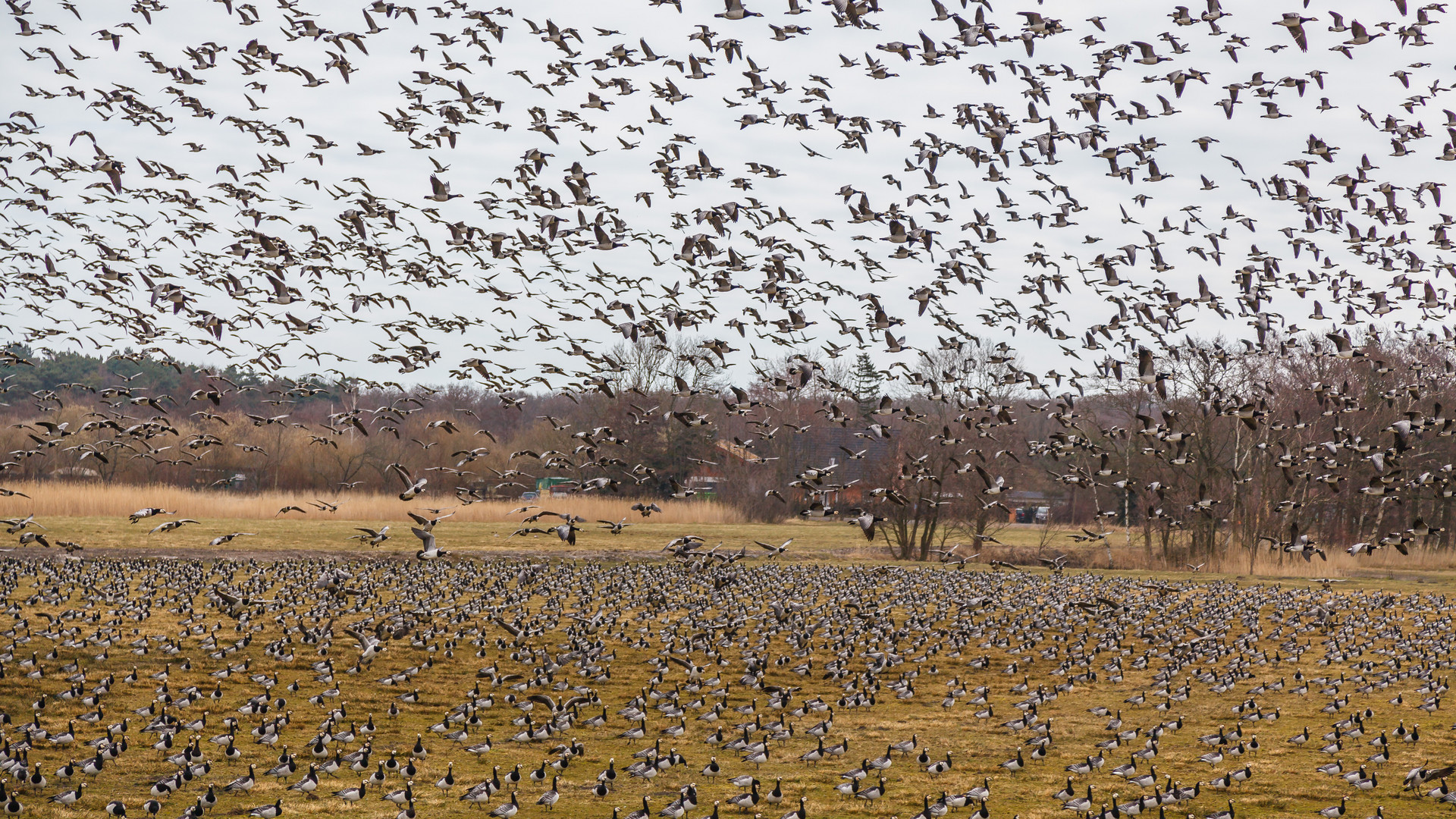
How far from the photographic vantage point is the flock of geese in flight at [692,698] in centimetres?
1684

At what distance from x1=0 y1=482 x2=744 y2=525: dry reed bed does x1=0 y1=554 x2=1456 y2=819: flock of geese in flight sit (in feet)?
44.1

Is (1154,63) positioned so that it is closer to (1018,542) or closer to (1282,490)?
(1282,490)

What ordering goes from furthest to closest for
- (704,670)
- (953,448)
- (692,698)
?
(953,448) → (704,670) → (692,698)

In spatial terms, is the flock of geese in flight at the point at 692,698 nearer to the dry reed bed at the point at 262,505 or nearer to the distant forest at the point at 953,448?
the distant forest at the point at 953,448

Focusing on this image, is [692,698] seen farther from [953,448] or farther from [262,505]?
[262,505]

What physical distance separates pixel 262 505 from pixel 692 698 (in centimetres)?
3996

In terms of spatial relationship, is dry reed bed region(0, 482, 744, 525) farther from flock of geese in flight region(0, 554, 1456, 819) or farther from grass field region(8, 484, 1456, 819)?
flock of geese in flight region(0, 554, 1456, 819)

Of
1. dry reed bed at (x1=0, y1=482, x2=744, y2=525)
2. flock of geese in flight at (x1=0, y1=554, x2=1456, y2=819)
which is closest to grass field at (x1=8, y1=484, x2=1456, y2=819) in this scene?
flock of geese in flight at (x1=0, y1=554, x2=1456, y2=819)

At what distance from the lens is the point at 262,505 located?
5653 cm

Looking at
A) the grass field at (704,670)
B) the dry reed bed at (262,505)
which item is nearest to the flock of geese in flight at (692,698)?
the grass field at (704,670)

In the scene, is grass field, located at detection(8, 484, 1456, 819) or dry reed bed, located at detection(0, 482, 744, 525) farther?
dry reed bed, located at detection(0, 482, 744, 525)

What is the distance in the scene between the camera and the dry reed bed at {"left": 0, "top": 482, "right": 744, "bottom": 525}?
4881 cm

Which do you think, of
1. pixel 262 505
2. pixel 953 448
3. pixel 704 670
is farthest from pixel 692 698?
pixel 262 505

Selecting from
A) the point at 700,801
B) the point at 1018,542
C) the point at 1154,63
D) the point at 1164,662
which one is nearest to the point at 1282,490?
the point at 1018,542
